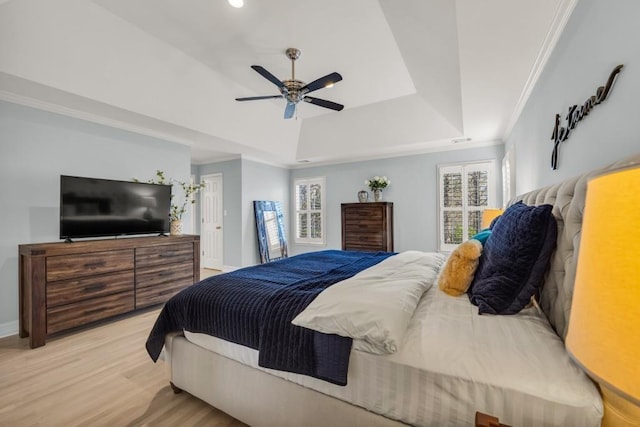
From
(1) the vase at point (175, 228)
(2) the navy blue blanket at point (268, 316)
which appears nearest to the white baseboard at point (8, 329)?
(1) the vase at point (175, 228)

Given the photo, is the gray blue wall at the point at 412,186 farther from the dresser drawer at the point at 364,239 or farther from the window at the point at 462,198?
the dresser drawer at the point at 364,239

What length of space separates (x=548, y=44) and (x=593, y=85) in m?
0.80

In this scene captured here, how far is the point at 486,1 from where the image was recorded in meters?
1.64

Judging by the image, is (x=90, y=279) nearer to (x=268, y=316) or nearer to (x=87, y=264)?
(x=87, y=264)

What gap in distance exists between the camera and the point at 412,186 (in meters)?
5.43

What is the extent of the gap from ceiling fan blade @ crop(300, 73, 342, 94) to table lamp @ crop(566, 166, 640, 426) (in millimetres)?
2518

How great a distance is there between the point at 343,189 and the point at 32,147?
4.87m

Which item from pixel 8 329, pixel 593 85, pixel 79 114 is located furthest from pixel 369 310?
pixel 79 114

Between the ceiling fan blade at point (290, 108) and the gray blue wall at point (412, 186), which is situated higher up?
the ceiling fan blade at point (290, 108)

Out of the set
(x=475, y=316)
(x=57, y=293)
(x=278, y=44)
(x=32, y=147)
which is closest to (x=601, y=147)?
(x=475, y=316)

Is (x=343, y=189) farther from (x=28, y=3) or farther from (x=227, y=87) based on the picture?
(x=28, y=3)

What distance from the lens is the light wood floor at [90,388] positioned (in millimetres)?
1710

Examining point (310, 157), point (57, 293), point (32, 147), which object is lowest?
point (57, 293)

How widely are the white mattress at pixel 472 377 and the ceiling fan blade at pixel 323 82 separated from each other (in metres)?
2.25
